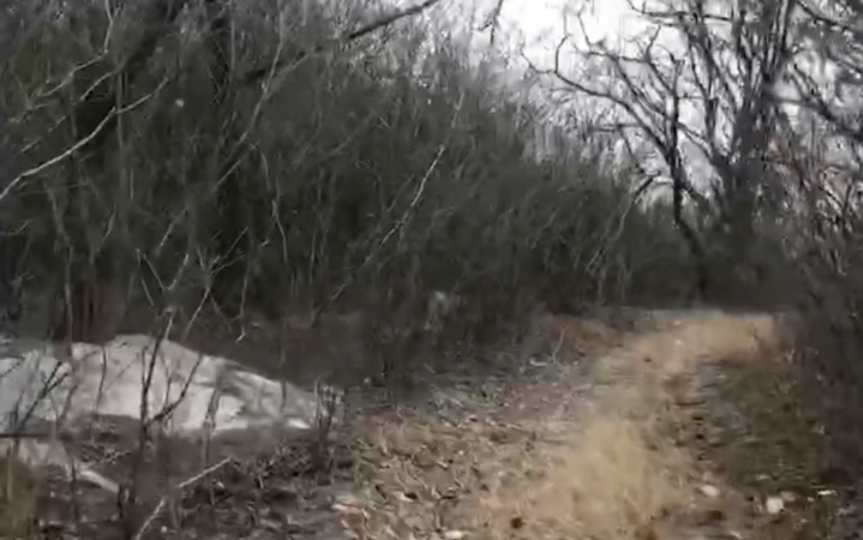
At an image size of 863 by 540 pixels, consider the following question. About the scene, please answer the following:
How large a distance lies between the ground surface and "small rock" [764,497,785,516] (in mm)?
18

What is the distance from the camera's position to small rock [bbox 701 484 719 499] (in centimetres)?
753

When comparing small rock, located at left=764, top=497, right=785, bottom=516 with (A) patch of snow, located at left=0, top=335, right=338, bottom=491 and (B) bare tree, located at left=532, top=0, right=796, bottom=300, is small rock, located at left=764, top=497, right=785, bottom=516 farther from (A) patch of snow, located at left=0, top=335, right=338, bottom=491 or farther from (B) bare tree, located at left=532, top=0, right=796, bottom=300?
(B) bare tree, located at left=532, top=0, right=796, bottom=300

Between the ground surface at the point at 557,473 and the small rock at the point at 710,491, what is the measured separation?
0.07 ft

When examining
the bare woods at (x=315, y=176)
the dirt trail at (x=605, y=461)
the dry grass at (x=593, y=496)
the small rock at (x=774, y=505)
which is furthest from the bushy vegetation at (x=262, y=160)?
the small rock at (x=774, y=505)

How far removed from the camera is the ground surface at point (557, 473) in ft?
21.5

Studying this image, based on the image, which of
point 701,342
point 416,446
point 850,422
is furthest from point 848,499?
point 701,342

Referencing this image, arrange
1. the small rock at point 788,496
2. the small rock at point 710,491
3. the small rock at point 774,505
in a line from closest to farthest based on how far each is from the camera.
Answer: the small rock at point 774,505
the small rock at point 788,496
the small rock at point 710,491

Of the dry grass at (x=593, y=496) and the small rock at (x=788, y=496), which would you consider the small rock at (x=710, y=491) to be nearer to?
the dry grass at (x=593, y=496)

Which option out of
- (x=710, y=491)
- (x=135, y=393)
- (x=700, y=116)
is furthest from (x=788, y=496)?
(x=700, y=116)

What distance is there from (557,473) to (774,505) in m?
1.67

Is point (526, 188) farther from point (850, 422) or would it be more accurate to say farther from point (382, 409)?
point (850, 422)

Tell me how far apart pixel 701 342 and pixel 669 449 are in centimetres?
798

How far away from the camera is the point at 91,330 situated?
7527 millimetres

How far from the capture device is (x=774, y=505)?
711 cm
